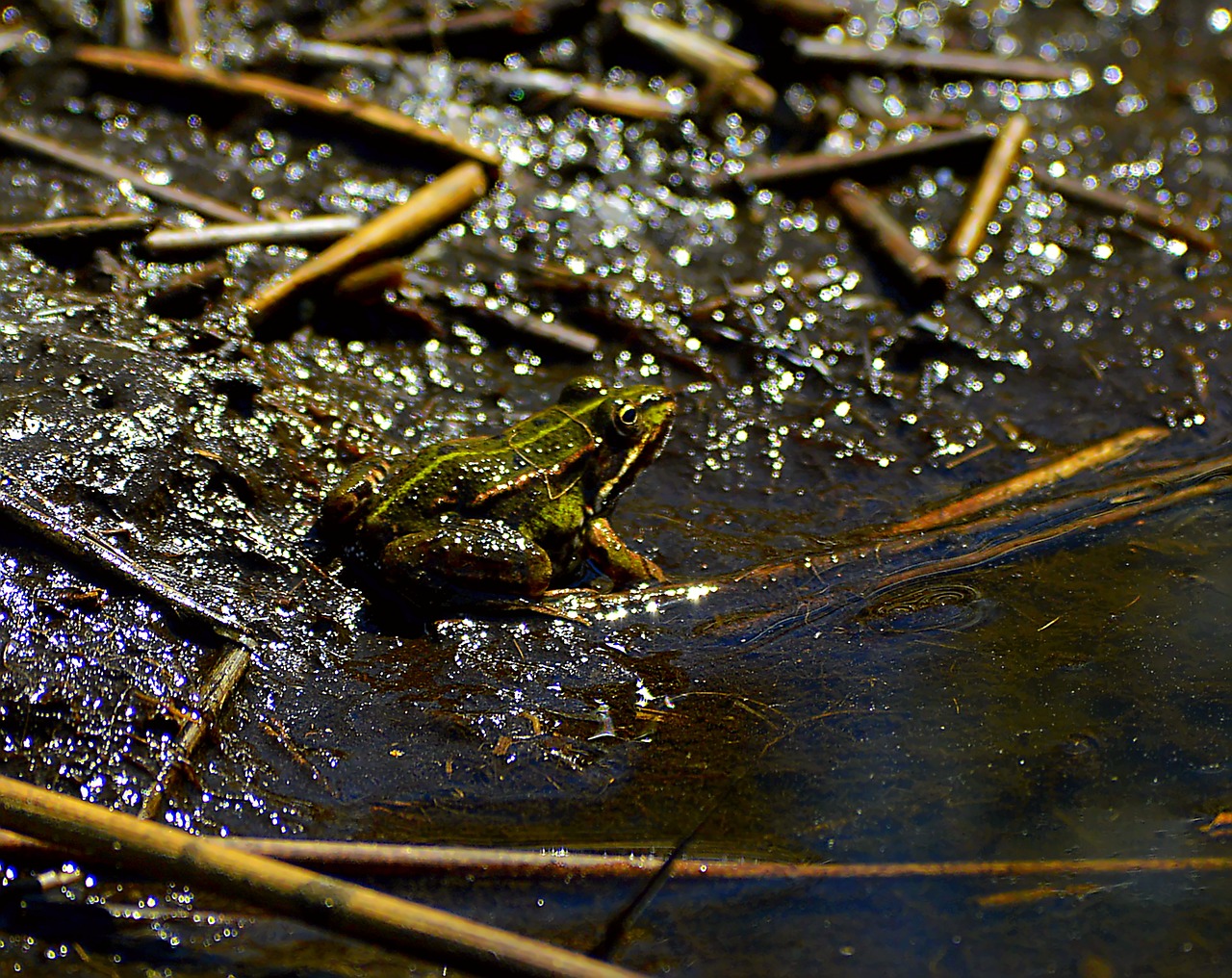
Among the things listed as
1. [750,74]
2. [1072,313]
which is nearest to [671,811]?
[1072,313]

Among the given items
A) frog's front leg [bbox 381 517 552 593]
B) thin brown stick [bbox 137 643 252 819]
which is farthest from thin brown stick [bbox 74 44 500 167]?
thin brown stick [bbox 137 643 252 819]

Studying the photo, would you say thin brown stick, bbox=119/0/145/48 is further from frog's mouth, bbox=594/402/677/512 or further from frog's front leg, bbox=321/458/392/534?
frog's mouth, bbox=594/402/677/512

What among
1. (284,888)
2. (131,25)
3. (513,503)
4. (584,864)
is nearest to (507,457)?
(513,503)

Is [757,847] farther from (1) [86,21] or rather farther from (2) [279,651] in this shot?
(1) [86,21]

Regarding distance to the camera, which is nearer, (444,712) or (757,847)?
(757,847)

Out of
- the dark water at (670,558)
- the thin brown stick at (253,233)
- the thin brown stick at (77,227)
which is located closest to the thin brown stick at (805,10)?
the dark water at (670,558)
